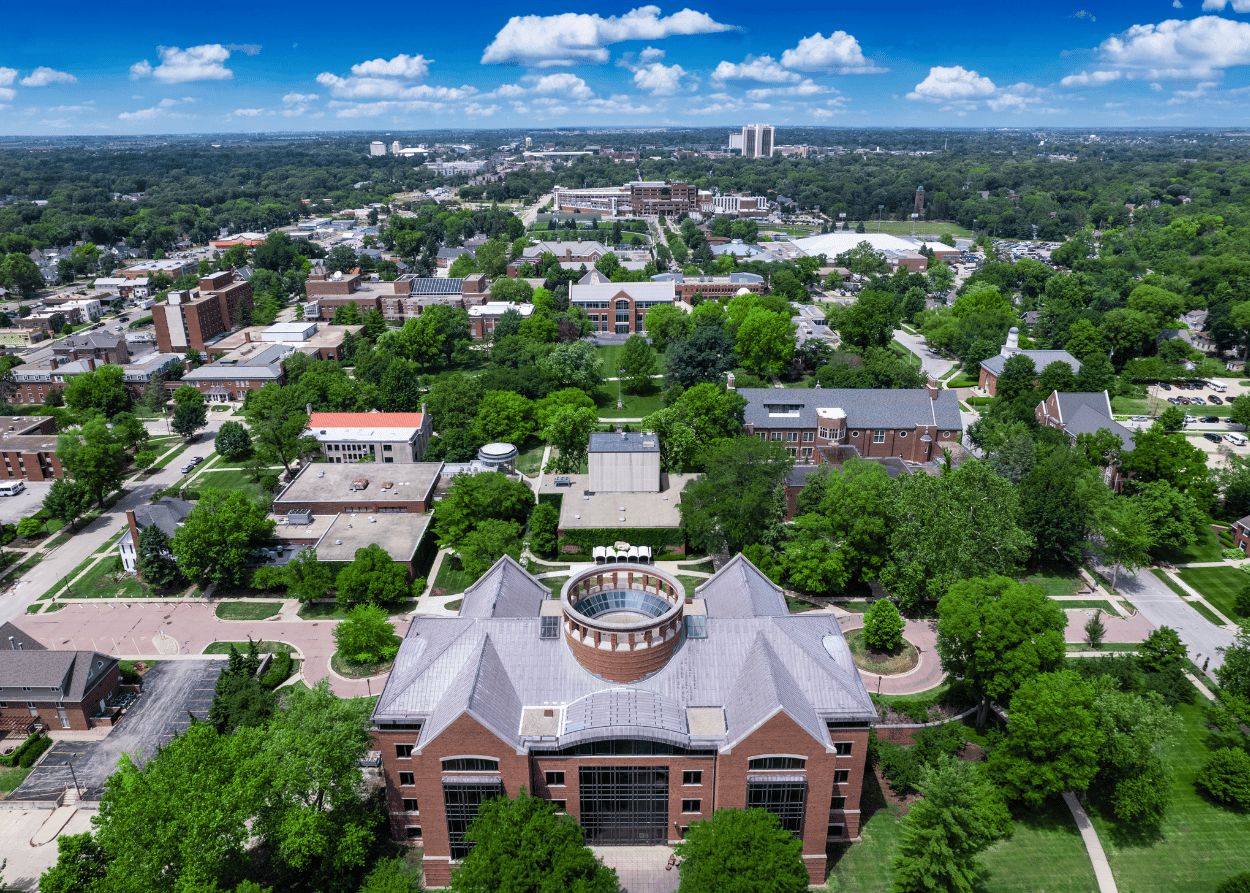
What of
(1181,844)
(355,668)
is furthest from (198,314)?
(1181,844)

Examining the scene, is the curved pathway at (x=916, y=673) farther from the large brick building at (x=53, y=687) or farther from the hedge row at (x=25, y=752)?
the hedge row at (x=25, y=752)

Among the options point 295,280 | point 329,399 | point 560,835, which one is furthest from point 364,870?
point 295,280

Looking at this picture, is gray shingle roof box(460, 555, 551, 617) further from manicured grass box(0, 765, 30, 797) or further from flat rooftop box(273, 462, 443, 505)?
manicured grass box(0, 765, 30, 797)

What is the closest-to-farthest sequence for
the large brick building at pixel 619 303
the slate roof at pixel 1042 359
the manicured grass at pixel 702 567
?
the manicured grass at pixel 702 567
the slate roof at pixel 1042 359
the large brick building at pixel 619 303

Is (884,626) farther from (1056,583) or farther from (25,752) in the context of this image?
(25,752)

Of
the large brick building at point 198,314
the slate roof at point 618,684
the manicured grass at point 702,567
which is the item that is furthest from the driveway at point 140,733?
the large brick building at point 198,314
